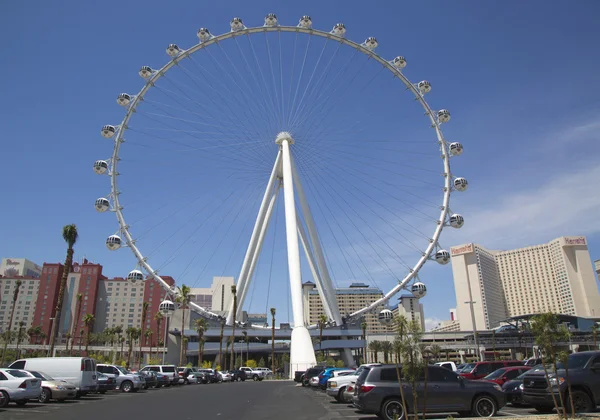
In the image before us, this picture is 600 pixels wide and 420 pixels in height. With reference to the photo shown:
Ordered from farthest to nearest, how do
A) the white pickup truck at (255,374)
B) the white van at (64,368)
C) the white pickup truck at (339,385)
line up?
1. the white pickup truck at (255,374)
2. the white van at (64,368)
3. the white pickup truck at (339,385)

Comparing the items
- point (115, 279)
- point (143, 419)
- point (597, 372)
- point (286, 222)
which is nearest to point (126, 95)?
point (286, 222)

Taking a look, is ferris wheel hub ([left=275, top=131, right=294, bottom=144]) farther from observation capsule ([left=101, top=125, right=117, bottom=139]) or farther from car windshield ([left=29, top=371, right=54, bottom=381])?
car windshield ([left=29, top=371, right=54, bottom=381])

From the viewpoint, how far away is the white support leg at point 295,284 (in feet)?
152

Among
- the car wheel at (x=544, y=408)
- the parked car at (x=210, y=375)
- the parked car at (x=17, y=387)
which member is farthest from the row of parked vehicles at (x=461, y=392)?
the parked car at (x=210, y=375)

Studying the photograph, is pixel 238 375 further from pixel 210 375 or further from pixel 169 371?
pixel 169 371

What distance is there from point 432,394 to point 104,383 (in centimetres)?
2311

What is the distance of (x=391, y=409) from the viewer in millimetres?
15297

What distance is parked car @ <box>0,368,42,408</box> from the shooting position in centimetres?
2061

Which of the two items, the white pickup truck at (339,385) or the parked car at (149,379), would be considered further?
the parked car at (149,379)

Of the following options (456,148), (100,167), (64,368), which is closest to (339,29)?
(456,148)

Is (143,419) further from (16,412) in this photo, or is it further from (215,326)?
(215,326)

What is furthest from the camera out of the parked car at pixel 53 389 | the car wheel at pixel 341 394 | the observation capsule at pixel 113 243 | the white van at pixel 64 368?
the observation capsule at pixel 113 243

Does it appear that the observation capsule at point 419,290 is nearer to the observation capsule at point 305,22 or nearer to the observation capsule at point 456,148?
the observation capsule at point 456,148

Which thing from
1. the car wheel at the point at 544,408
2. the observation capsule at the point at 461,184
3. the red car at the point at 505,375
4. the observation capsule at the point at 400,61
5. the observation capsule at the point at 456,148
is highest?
the observation capsule at the point at 400,61
